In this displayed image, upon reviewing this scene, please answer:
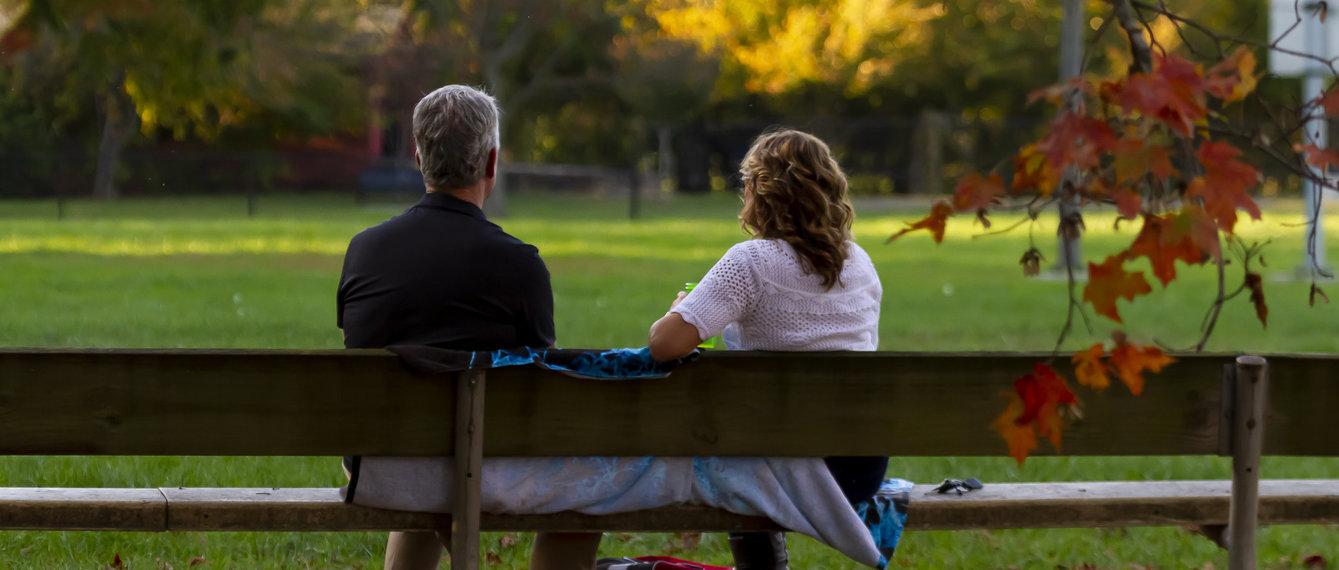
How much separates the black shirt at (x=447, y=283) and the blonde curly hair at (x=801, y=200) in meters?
0.53

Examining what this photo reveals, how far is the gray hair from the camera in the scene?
3.19 meters

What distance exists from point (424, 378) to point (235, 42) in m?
10.2

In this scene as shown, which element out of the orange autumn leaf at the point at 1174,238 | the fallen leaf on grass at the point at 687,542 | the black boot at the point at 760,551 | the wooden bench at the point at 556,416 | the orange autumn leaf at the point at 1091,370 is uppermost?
the orange autumn leaf at the point at 1174,238

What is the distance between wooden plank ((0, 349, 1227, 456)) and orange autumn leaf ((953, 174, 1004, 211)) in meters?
0.84

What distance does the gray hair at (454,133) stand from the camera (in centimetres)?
319

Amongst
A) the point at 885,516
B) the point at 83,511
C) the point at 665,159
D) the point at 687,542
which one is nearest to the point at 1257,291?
the point at 885,516

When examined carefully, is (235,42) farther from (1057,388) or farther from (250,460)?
(1057,388)

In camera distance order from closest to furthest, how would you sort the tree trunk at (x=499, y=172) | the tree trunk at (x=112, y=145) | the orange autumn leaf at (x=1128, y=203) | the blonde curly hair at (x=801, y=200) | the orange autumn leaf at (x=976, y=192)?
the orange autumn leaf at (x=1128, y=203) < the orange autumn leaf at (x=976, y=192) < the blonde curly hair at (x=801, y=200) < the tree trunk at (x=112, y=145) < the tree trunk at (x=499, y=172)

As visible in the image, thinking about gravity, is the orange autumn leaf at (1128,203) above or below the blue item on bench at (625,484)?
above

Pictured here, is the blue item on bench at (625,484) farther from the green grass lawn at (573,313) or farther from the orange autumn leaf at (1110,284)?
the orange autumn leaf at (1110,284)

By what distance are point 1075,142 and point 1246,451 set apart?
1393 millimetres

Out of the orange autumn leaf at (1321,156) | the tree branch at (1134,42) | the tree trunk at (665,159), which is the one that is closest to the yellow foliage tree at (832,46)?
the tree trunk at (665,159)

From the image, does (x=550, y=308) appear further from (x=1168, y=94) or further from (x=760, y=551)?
(x=1168, y=94)

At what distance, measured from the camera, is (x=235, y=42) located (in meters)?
12.3
